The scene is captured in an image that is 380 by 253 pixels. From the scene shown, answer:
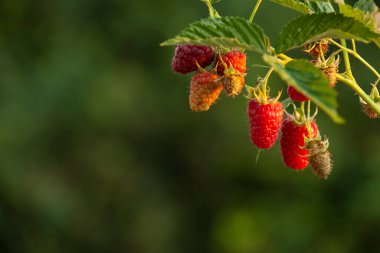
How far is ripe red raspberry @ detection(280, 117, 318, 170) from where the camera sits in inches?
70.3

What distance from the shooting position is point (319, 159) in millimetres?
1730

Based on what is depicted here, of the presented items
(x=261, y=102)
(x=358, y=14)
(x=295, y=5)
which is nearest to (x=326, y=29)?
(x=358, y=14)

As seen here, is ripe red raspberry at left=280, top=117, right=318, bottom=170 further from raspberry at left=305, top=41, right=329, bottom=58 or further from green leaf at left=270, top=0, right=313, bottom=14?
green leaf at left=270, top=0, right=313, bottom=14

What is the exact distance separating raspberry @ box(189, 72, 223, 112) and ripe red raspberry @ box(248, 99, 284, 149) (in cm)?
13

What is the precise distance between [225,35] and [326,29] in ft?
0.55

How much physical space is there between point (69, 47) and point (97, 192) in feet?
4.89

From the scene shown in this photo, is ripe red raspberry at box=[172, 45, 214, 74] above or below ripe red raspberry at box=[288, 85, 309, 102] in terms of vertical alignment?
above

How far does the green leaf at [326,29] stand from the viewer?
1356 millimetres

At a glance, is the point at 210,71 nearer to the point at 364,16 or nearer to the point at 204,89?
the point at 204,89

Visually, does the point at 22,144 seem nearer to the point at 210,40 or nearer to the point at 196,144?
the point at 196,144

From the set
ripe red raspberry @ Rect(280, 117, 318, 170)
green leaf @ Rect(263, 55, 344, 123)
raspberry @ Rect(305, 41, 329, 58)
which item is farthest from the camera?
ripe red raspberry @ Rect(280, 117, 318, 170)

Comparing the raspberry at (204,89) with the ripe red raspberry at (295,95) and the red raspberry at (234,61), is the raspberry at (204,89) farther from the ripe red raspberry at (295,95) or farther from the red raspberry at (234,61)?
the ripe red raspberry at (295,95)

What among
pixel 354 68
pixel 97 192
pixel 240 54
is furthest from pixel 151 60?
pixel 240 54

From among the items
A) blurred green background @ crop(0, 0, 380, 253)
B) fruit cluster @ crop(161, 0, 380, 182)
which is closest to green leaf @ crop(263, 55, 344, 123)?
fruit cluster @ crop(161, 0, 380, 182)
